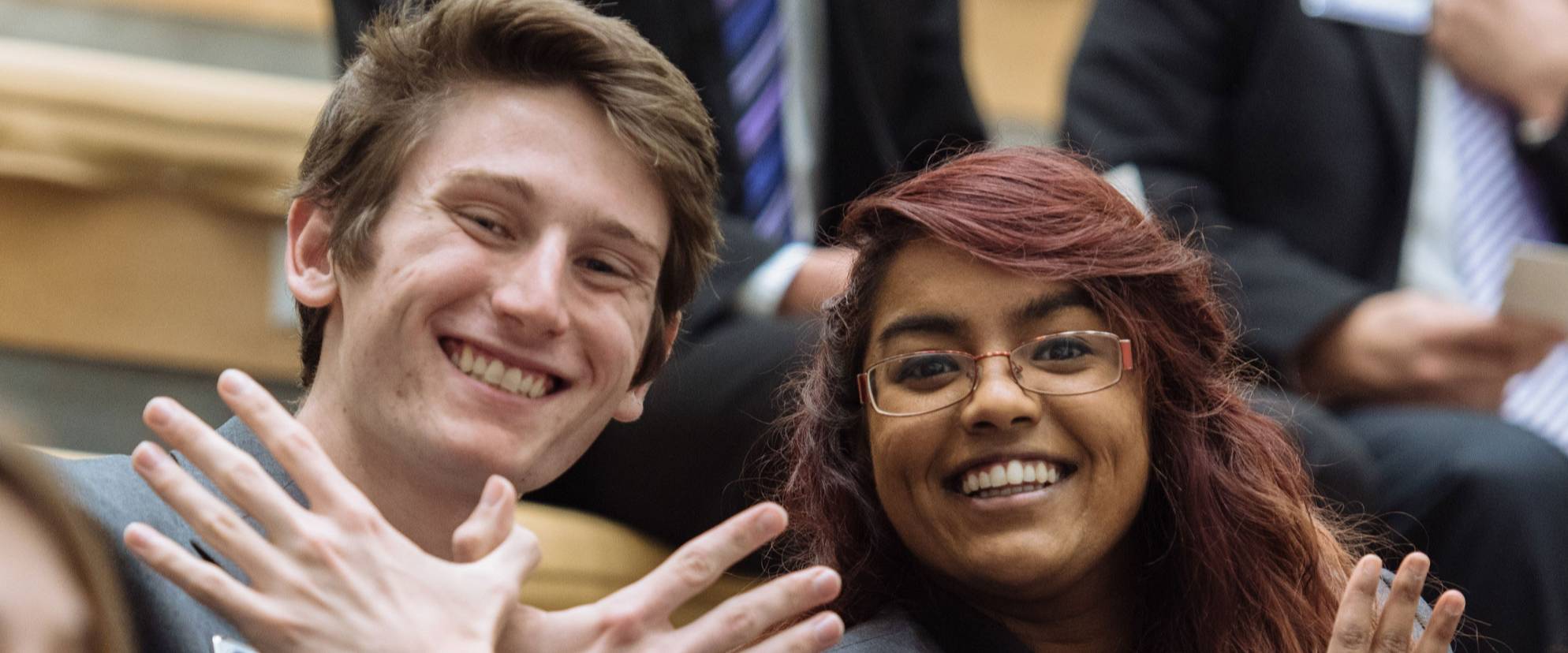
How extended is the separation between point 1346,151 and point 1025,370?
1226 millimetres

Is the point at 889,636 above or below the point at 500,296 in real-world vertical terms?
below

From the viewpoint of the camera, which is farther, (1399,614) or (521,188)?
(521,188)

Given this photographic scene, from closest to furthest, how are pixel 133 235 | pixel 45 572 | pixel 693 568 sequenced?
1. pixel 45 572
2. pixel 693 568
3. pixel 133 235

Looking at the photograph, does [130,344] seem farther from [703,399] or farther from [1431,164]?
[1431,164]

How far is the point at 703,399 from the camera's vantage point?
72.3 inches

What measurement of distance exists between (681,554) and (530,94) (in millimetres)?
508

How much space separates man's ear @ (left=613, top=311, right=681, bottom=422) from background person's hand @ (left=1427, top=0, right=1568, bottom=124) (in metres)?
1.40

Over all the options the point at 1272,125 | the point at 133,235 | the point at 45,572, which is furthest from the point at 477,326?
the point at 1272,125

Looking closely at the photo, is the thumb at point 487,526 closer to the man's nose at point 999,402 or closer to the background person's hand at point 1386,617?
the man's nose at point 999,402

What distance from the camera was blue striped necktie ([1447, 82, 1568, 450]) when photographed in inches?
93.7

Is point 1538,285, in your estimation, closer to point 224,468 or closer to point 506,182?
point 506,182

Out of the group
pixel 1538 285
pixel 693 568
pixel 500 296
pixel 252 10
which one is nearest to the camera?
pixel 693 568

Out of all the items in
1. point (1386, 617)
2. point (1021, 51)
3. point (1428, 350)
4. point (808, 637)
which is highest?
point (808, 637)

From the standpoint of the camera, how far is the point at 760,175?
7.15ft
